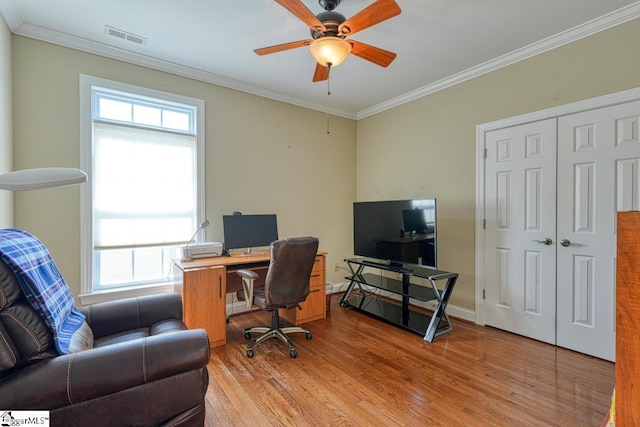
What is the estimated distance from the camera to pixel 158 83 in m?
3.07

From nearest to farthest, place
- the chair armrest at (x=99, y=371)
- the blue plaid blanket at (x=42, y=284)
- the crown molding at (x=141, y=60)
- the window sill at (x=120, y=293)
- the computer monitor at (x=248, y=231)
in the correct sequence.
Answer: the chair armrest at (x=99, y=371), the blue plaid blanket at (x=42, y=284), the crown molding at (x=141, y=60), the window sill at (x=120, y=293), the computer monitor at (x=248, y=231)

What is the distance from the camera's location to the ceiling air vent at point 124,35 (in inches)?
98.7

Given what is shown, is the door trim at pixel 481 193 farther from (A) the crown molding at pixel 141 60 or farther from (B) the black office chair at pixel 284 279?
(A) the crown molding at pixel 141 60

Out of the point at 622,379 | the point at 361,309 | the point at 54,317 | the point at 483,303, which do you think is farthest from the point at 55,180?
the point at 483,303

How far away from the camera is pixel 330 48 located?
198 cm

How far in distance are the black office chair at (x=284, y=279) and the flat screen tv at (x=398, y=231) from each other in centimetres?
108

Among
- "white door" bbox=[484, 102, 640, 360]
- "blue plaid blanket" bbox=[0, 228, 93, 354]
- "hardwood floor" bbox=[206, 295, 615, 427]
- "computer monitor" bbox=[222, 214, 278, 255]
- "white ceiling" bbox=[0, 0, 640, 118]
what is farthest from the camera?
"computer monitor" bbox=[222, 214, 278, 255]

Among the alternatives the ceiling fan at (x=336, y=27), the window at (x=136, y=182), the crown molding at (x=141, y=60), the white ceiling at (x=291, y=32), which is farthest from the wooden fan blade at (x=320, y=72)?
the window at (x=136, y=182)

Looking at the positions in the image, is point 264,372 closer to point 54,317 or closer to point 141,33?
point 54,317

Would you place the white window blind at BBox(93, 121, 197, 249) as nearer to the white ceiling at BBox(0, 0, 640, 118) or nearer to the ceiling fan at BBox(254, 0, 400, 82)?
the white ceiling at BBox(0, 0, 640, 118)

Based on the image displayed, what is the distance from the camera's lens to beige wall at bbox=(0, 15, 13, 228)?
217 centimetres

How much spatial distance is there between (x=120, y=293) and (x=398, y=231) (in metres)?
2.90

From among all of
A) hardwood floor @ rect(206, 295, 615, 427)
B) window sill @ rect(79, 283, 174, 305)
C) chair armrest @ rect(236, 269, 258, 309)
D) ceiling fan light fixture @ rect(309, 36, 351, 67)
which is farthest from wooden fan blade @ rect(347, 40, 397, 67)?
window sill @ rect(79, 283, 174, 305)

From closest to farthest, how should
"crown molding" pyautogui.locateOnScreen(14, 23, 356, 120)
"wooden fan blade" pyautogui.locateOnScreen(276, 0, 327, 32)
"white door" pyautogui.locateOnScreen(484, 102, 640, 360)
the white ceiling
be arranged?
"wooden fan blade" pyautogui.locateOnScreen(276, 0, 327, 32) → the white ceiling → "white door" pyautogui.locateOnScreen(484, 102, 640, 360) → "crown molding" pyautogui.locateOnScreen(14, 23, 356, 120)
